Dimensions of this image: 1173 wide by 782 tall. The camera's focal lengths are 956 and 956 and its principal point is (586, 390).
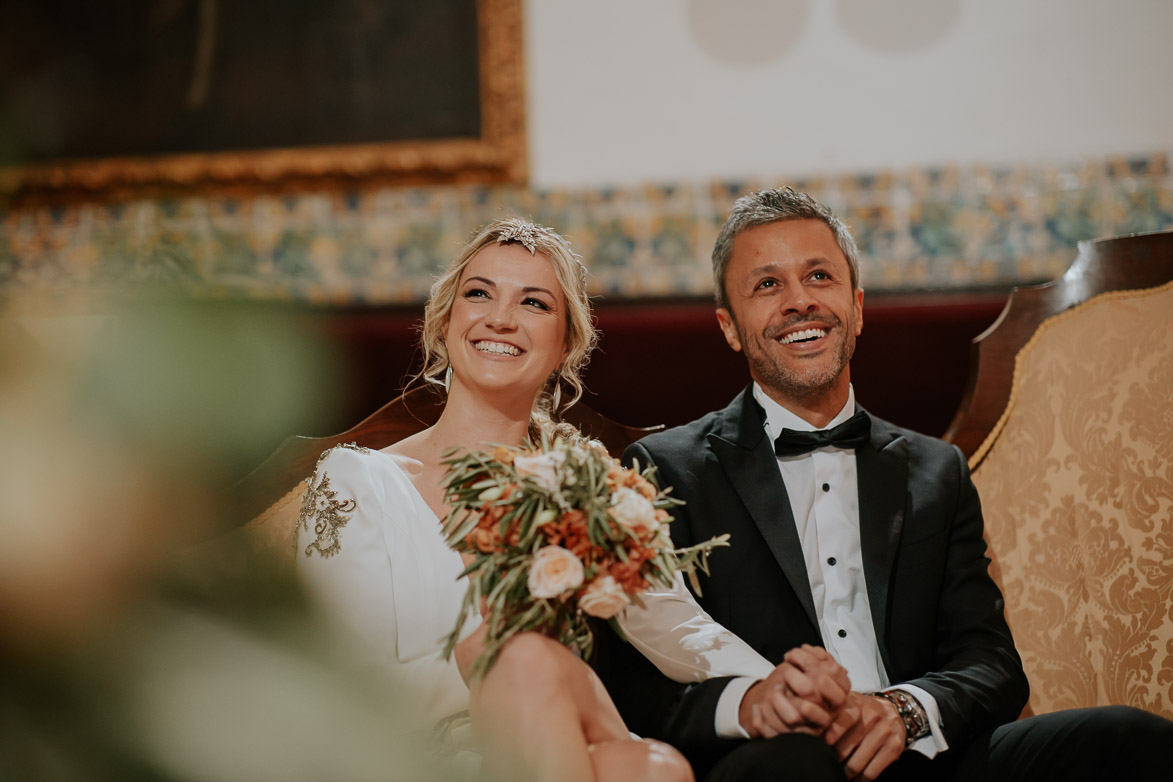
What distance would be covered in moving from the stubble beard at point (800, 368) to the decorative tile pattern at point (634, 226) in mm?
1245

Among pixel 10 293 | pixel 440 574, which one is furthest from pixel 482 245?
pixel 10 293

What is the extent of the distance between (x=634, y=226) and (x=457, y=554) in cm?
181

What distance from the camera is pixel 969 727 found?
1.68 meters

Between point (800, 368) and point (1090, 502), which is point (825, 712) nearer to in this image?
point (800, 368)

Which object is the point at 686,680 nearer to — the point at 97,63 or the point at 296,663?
the point at 296,663

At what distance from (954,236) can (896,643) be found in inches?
70.5

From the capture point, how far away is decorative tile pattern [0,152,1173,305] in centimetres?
316

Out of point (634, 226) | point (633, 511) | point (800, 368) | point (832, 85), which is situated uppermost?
point (832, 85)

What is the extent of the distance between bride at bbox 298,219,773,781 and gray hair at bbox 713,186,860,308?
336 mm

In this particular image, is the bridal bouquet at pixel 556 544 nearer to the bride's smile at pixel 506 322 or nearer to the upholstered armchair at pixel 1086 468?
the bride's smile at pixel 506 322

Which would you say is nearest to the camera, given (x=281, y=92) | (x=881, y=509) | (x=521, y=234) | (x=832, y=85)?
(x=881, y=509)

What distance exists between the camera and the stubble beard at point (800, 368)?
2047 mm

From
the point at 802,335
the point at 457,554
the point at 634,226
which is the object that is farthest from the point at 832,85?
the point at 457,554

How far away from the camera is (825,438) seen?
199 cm
